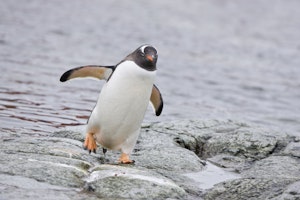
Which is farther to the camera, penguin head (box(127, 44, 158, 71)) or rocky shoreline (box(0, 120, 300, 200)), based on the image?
penguin head (box(127, 44, 158, 71))

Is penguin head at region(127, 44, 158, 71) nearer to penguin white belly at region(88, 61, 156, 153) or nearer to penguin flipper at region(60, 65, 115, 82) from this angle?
penguin white belly at region(88, 61, 156, 153)

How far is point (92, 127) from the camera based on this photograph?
7.30m

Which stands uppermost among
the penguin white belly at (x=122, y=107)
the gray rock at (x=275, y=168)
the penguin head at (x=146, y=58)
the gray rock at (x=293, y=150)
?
the penguin head at (x=146, y=58)

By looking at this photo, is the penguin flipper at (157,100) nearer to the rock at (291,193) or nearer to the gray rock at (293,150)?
the gray rock at (293,150)

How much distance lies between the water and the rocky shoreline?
1.58 meters

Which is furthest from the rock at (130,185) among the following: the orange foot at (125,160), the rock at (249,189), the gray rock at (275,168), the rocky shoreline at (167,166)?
the gray rock at (275,168)

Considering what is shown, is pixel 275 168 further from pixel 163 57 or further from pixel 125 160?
pixel 163 57

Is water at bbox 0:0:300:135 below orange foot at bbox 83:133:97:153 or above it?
above

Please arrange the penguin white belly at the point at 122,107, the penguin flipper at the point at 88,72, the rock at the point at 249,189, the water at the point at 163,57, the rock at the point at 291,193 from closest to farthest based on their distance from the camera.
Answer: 1. the rock at the point at 291,193
2. the rock at the point at 249,189
3. the penguin white belly at the point at 122,107
4. the penguin flipper at the point at 88,72
5. the water at the point at 163,57

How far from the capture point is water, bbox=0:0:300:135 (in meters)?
11.4

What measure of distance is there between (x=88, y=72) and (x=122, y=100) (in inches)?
26.3

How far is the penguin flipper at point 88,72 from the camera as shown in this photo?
24.3ft

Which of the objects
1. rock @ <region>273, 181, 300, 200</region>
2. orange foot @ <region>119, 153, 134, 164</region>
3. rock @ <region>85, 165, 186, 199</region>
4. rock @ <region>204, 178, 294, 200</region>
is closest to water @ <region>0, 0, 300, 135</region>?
orange foot @ <region>119, 153, 134, 164</region>

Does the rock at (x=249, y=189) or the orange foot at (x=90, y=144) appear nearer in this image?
the rock at (x=249, y=189)
